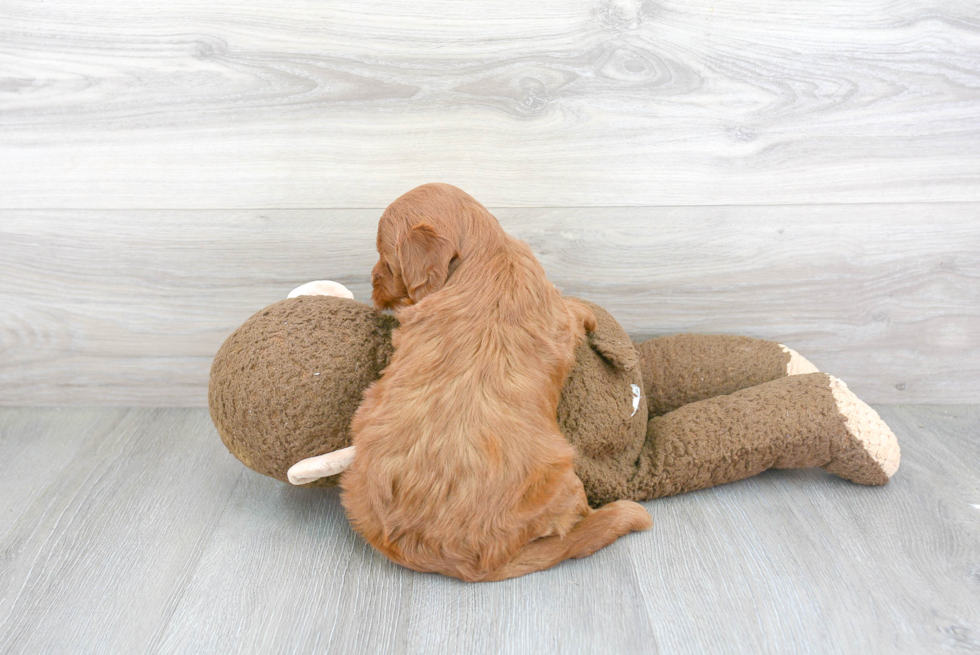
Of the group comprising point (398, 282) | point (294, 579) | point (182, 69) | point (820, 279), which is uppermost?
point (182, 69)

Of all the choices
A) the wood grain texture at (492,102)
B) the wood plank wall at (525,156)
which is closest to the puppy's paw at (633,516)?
the wood plank wall at (525,156)

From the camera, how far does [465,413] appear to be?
854mm

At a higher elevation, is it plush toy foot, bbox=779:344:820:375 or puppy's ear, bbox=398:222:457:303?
puppy's ear, bbox=398:222:457:303

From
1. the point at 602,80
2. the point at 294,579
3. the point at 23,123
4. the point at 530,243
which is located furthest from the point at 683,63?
the point at 23,123

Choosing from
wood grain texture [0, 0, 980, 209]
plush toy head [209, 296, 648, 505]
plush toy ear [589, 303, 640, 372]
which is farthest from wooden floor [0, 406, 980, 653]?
wood grain texture [0, 0, 980, 209]

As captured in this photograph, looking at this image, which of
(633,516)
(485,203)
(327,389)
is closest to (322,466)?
(327,389)

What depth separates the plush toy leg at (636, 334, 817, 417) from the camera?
121 centimetres

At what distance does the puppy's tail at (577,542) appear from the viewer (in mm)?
909

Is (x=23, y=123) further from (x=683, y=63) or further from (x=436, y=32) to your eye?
(x=683, y=63)

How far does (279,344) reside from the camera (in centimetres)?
97

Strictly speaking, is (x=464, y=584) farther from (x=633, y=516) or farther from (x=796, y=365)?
(x=796, y=365)

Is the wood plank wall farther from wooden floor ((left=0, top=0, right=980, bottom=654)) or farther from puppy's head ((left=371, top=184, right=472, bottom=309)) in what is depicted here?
puppy's head ((left=371, top=184, right=472, bottom=309))

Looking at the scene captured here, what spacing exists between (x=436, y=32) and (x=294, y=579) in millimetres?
903

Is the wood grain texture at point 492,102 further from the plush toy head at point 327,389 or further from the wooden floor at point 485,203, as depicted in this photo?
the plush toy head at point 327,389
